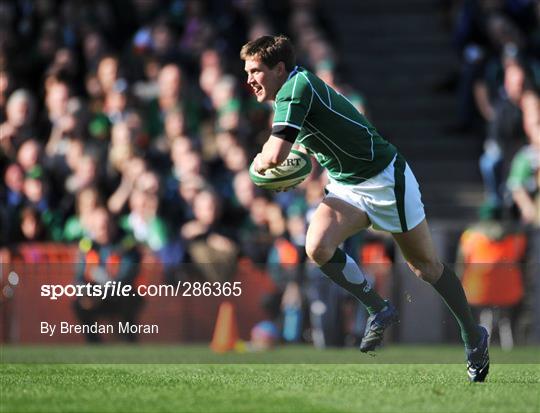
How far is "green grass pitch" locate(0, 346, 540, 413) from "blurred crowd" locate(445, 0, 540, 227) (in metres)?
3.39

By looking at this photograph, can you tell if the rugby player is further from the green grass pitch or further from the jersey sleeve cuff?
the green grass pitch

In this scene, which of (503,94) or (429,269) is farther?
(503,94)

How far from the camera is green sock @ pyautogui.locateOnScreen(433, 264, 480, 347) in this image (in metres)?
8.34

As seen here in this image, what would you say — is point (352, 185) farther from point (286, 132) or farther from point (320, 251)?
point (286, 132)

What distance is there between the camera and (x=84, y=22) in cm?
1612

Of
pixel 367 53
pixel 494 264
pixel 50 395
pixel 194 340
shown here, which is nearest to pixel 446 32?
pixel 367 53

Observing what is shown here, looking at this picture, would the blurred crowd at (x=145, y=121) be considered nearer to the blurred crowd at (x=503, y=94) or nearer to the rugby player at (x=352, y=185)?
the blurred crowd at (x=503, y=94)

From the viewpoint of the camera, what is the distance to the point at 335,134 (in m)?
Result: 8.14

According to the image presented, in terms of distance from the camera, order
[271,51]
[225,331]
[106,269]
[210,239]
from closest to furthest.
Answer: [271,51] → [106,269] → [225,331] → [210,239]

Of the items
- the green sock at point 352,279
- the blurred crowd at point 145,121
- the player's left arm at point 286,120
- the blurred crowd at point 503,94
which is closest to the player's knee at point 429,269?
the green sock at point 352,279

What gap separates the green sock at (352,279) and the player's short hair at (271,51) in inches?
49.5

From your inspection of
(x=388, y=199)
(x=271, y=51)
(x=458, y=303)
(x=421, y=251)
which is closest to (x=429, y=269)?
(x=421, y=251)

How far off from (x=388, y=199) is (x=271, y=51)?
3.72 ft

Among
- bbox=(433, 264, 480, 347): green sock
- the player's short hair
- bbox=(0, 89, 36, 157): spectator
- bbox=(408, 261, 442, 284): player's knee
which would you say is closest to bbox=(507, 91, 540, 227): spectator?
bbox=(0, 89, 36, 157): spectator
